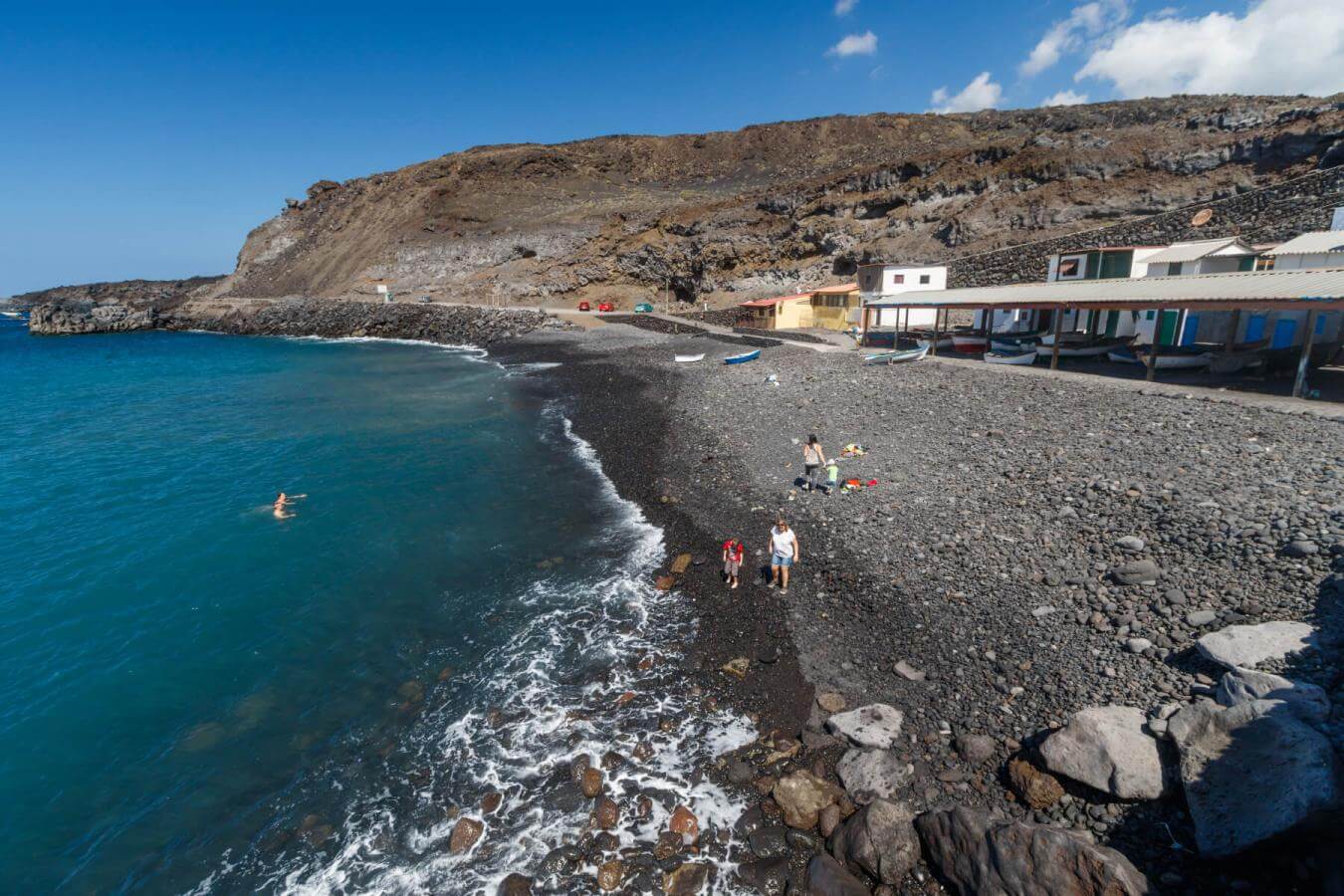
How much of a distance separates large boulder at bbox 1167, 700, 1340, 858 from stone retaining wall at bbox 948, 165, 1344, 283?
3975cm

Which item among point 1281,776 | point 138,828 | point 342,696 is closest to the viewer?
point 1281,776

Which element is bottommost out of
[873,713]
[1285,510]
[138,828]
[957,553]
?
[138,828]

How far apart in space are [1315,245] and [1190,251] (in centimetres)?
474

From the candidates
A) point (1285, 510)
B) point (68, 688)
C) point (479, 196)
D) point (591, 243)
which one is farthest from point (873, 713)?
point (479, 196)

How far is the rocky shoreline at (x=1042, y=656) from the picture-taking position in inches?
219

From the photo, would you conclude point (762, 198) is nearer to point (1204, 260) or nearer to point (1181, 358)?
point (1204, 260)

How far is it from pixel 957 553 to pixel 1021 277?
38381 millimetres

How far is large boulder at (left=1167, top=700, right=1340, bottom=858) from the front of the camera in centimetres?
489

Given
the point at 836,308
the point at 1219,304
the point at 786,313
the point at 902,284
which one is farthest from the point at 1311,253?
the point at 786,313

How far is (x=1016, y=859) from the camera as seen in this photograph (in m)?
5.58

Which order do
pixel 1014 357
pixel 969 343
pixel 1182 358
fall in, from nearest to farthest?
pixel 1182 358 → pixel 1014 357 → pixel 969 343

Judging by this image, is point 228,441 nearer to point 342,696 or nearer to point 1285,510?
point 342,696

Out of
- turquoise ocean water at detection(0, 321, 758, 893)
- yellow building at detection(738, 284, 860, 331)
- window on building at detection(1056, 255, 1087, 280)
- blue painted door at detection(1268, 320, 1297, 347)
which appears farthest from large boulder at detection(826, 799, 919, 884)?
yellow building at detection(738, 284, 860, 331)

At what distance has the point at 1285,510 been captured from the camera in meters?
10.1
